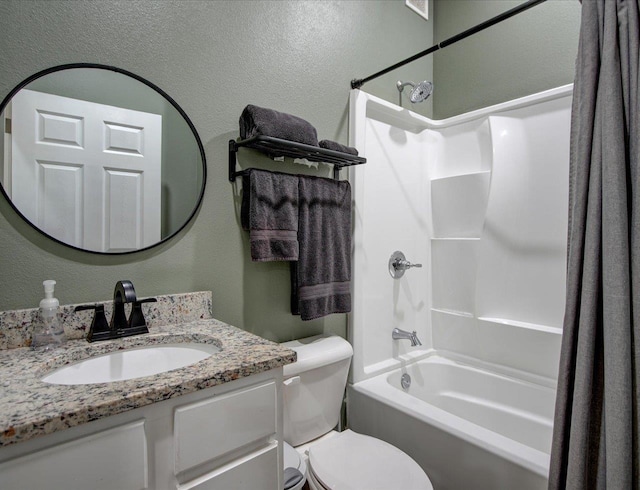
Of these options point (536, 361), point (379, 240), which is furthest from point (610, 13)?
point (536, 361)

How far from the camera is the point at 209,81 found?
1.42 meters

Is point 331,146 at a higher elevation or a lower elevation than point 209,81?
lower

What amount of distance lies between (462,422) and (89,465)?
4.30 ft

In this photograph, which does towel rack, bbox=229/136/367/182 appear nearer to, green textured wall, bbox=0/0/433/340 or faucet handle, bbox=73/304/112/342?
green textured wall, bbox=0/0/433/340

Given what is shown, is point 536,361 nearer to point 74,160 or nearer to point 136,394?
point 136,394

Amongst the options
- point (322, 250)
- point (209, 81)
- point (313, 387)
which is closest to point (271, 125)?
point (209, 81)

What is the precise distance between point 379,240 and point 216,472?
1494 millimetres

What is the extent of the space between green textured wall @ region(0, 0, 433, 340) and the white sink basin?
230 millimetres

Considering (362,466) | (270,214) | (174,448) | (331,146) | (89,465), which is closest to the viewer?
(89,465)

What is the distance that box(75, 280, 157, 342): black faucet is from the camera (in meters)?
1.09

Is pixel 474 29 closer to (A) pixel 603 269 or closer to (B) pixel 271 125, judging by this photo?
(B) pixel 271 125

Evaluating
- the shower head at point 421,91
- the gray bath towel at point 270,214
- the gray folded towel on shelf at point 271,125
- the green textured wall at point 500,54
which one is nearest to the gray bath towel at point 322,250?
the gray bath towel at point 270,214

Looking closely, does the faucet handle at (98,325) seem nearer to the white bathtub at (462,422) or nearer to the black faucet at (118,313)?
the black faucet at (118,313)

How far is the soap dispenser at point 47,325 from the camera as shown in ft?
3.33
